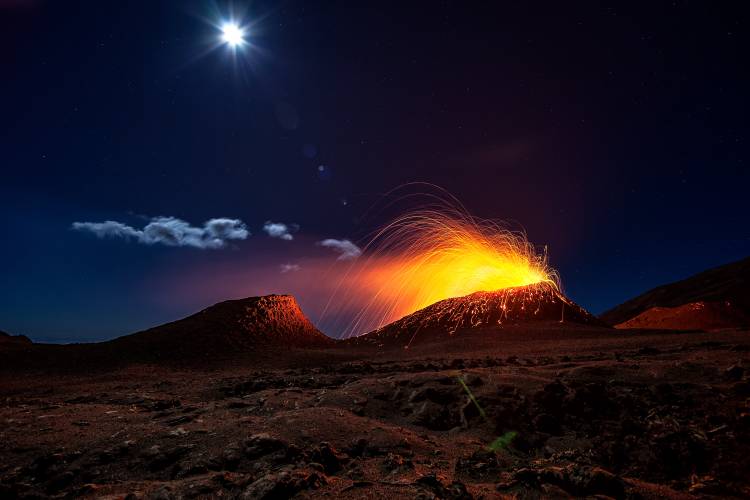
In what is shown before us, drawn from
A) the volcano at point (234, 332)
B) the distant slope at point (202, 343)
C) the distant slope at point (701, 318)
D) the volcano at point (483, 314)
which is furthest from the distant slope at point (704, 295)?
the distant slope at point (202, 343)

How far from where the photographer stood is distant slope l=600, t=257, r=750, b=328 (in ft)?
144

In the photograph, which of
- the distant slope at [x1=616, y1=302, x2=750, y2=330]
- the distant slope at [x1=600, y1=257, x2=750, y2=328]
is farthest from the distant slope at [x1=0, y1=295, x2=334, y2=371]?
the distant slope at [x1=600, y1=257, x2=750, y2=328]

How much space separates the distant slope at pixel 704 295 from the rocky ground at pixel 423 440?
1621 inches

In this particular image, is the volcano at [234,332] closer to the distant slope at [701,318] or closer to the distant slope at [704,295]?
the distant slope at [701,318]

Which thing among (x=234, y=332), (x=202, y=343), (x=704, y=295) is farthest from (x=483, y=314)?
(x=704, y=295)

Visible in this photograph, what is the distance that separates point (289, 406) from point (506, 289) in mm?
28972

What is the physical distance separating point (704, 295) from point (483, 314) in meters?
43.5

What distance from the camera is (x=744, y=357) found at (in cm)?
949

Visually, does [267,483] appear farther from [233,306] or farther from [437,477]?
[233,306]

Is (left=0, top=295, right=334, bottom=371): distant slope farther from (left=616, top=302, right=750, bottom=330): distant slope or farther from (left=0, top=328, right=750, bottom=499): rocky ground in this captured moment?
(left=616, top=302, right=750, bottom=330): distant slope

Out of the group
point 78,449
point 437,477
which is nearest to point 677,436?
point 437,477

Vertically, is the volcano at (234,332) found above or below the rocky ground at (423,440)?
above

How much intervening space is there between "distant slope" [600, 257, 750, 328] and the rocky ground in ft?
135

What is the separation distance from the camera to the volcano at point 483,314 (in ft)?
93.8
